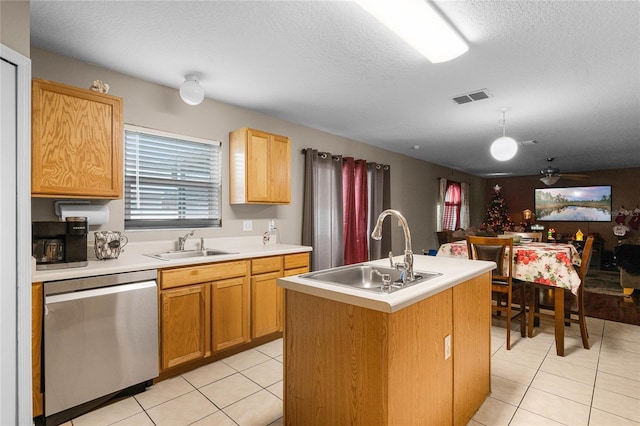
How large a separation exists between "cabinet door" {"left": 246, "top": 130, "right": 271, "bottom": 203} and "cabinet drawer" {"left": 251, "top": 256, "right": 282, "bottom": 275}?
25.3 inches

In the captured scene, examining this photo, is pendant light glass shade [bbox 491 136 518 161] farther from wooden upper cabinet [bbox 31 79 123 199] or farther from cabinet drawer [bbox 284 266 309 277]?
wooden upper cabinet [bbox 31 79 123 199]

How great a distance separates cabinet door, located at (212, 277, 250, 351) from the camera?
268 cm

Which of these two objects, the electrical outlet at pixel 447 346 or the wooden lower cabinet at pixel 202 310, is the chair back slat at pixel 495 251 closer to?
the electrical outlet at pixel 447 346

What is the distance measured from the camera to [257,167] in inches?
132

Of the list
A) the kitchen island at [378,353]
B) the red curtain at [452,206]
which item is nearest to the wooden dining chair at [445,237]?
the kitchen island at [378,353]

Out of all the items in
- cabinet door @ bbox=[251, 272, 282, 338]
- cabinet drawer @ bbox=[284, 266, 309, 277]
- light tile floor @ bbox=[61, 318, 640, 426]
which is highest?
cabinet drawer @ bbox=[284, 266, 309, 277]

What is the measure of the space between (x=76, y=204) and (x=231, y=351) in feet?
5.50

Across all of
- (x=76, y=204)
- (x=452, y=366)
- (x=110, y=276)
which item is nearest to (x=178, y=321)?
(x=110, y=276)

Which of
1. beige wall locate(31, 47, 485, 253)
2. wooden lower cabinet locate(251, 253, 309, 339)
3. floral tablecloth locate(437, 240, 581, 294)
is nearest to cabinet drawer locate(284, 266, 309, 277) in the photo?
wooden lower cabinet locate(251, 253, 309, 339)

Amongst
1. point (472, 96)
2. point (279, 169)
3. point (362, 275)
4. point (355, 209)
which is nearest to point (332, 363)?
point (362, 275)

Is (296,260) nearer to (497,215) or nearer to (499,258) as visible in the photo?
(499,258)

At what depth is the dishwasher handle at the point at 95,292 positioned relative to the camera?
6.21 feet

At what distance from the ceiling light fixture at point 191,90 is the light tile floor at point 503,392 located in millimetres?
2210

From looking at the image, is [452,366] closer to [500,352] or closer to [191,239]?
[500,352]
